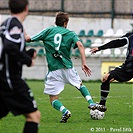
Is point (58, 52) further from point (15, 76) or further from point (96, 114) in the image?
point (15, 76)

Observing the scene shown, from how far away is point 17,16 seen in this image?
259 inches

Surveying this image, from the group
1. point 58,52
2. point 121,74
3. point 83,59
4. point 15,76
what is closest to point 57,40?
point 58,52

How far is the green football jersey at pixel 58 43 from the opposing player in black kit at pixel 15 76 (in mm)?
3150

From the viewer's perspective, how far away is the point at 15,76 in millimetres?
6414

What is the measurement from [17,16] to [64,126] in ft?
8.96

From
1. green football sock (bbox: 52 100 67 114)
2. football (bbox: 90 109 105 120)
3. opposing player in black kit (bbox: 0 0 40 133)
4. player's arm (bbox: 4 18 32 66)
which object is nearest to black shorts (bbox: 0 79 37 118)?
opposing player in black kit (bbox: 0 0 40 133)

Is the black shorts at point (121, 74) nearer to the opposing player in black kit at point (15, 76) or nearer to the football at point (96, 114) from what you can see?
the football at point (96, 114)

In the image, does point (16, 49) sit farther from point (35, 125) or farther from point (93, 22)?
point (93, 22)

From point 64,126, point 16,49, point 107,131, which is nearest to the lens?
point 16,49

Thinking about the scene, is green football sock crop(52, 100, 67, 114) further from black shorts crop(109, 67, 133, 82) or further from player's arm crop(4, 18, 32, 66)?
player's arm crop(4, 18, 32, 66)

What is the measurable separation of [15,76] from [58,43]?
3.24 m

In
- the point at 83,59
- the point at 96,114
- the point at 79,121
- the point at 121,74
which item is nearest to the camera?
the point at 83,59

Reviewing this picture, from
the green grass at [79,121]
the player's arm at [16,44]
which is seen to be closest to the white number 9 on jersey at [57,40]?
the green grass at [79,121]

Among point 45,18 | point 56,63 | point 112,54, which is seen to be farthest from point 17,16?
point 45,18
